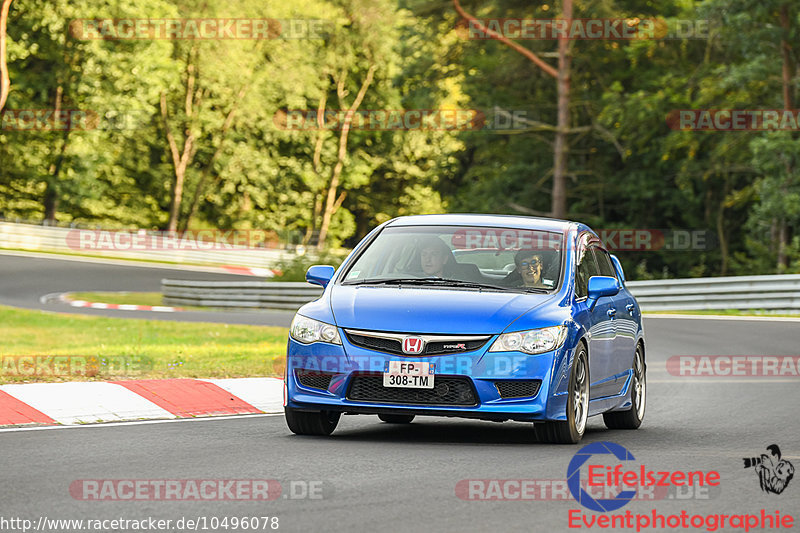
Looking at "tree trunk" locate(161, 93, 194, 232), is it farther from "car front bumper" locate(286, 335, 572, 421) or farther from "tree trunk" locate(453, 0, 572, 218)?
"car front bumper" locate(286, 335, 572, 421)

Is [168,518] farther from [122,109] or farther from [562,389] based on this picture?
[122,109]

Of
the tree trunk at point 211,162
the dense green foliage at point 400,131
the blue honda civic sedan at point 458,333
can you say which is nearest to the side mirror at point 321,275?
the blue honda civic sedan at point 458,333

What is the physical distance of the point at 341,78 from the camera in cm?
7888

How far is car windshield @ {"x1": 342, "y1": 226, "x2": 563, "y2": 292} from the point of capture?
34.2 feet

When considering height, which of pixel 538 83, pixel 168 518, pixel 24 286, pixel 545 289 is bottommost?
pixel 24 286

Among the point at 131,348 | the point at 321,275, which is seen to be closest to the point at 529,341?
the point at 321,275

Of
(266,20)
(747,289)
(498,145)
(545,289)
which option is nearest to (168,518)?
(545,289)

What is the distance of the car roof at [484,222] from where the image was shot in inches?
434

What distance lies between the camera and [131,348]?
18.2m

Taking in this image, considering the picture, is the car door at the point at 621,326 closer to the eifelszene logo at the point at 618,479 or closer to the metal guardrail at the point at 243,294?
the eifelszene logo at the point at 618,479

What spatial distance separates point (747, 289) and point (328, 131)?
5076 cm
